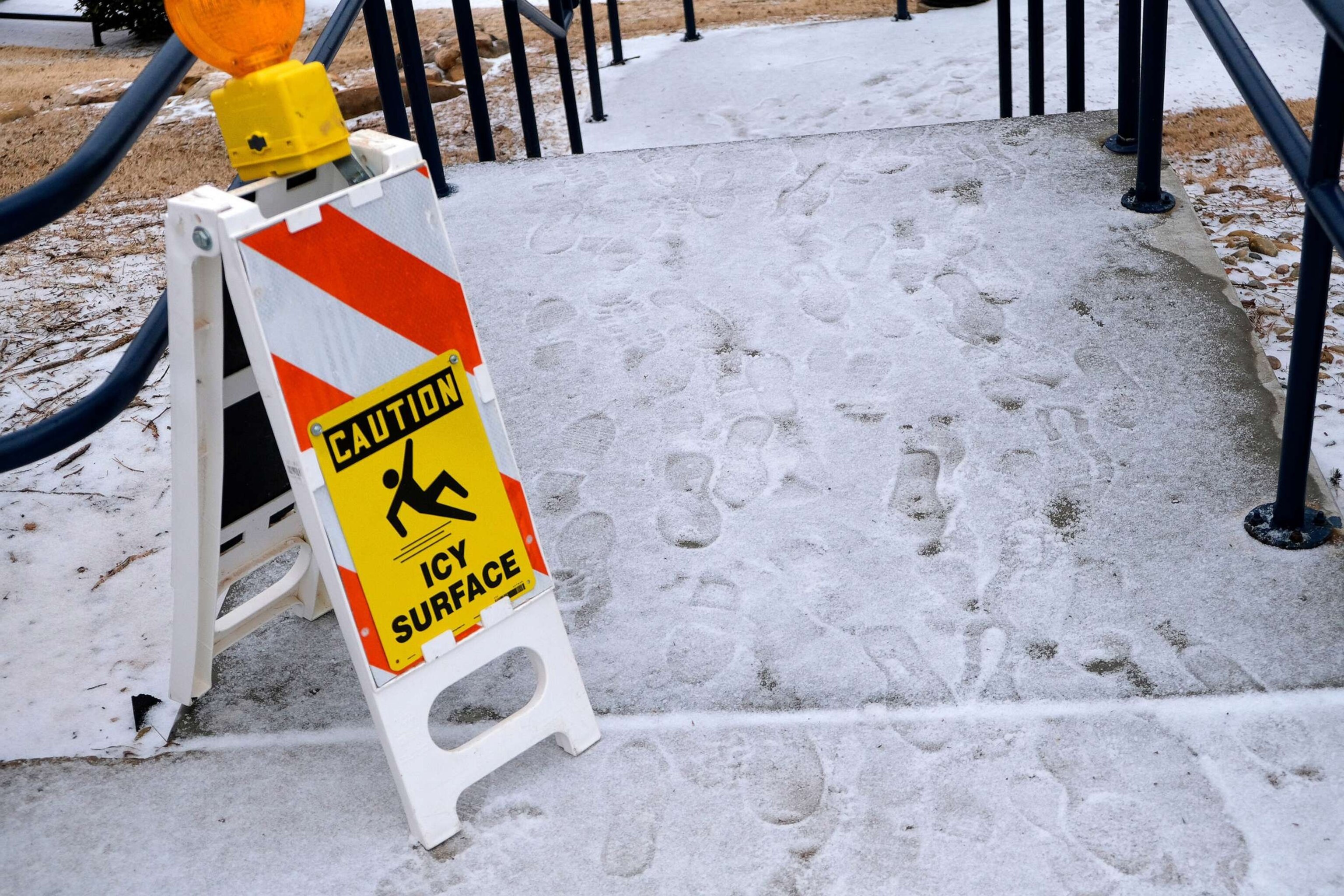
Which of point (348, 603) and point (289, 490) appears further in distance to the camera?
point (289, 490)

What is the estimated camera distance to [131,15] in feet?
29.9

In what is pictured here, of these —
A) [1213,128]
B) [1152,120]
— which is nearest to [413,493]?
[1152,120]

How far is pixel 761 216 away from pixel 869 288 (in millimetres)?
468

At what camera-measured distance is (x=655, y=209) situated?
318cm

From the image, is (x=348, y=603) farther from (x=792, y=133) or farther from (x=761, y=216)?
(x=792, y=133)

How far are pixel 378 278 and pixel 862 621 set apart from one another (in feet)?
3.05

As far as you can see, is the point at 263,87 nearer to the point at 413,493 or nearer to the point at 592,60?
the point at 413,493

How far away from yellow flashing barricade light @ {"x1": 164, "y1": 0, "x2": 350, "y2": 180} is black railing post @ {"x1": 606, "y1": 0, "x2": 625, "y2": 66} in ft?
16.0

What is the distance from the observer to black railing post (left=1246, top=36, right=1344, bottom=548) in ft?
5.35

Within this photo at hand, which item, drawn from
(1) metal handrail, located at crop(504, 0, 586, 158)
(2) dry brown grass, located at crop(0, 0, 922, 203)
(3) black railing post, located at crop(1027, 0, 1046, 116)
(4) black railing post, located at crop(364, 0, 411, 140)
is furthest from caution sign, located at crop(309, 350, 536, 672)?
(2) dry brown grass, located at crop(0, 0, 922, 203)

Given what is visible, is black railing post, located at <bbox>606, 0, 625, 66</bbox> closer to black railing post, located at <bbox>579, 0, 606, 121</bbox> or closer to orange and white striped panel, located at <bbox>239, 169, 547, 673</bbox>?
black railing post, located at <bbox>579, 0, 606, 121</bbox>

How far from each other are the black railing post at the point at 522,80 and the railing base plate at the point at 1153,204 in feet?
6.02

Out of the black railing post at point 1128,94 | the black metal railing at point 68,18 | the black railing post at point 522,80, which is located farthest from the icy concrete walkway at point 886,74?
the black metal railing at point 68,18

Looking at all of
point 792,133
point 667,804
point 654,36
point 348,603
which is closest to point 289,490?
point 348,603
